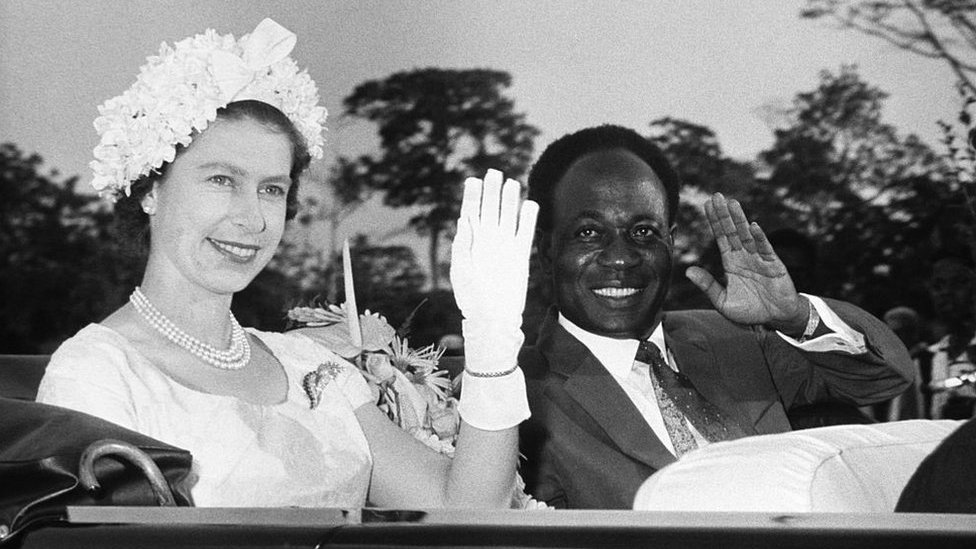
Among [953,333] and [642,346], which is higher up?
[642,346]

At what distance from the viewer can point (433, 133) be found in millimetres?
4727

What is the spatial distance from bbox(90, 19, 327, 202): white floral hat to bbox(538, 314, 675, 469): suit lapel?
0.64m

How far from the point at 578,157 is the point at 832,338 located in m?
0.57

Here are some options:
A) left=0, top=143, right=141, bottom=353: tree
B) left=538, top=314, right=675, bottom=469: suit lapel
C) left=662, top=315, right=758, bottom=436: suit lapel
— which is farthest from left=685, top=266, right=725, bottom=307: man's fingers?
left=0, top=143, right=141, bottom=353: tree

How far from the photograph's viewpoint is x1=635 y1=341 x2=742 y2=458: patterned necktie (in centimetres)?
216

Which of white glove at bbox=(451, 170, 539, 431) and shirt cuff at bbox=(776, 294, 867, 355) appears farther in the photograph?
shirt cuff at bbox=(776, 294, 867, 355)

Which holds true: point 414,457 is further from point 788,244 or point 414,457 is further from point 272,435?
point 788,244

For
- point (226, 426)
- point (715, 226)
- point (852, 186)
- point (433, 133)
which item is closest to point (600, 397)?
point (715, 226)

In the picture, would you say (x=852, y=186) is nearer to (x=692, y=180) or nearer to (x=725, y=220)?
(x=692, y=180)

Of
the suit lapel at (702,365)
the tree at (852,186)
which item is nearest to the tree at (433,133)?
the tree at (852,186)

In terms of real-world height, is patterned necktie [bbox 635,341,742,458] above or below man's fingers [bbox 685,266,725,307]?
→ below

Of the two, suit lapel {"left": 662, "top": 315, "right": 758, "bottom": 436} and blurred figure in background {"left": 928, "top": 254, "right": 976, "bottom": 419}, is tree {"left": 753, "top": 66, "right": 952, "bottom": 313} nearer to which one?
blurred figure in background {"left": 928, "top": 254, "right": 976, "bottom": 419}

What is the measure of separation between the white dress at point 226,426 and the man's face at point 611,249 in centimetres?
50

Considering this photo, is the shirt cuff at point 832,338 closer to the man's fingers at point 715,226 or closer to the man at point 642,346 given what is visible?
the man at point 642,346
